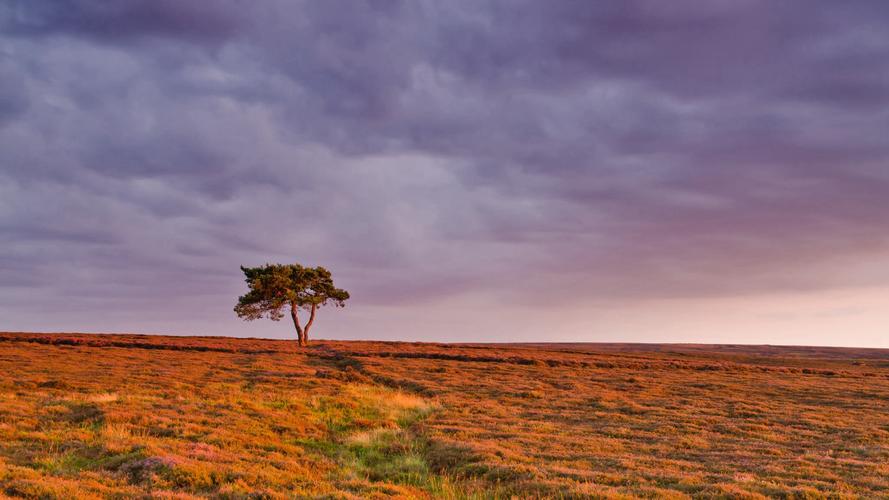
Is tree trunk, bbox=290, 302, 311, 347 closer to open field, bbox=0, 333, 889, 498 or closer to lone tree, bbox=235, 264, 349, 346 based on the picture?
lone tree, bbox=235, 264, 349, 346

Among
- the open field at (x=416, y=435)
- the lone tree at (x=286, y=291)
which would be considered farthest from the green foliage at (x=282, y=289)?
the open field at (x=416, y=435)

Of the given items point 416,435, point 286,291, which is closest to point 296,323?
point 286,291

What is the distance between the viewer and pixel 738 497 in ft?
49.5

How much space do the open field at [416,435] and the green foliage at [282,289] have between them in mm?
37911

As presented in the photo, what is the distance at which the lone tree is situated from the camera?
91.9 metres

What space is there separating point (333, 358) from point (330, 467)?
55939 mm

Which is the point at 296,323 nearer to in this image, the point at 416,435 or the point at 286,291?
the point at 286,291

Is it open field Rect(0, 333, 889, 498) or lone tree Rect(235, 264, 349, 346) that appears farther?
lone tree Rect(235, 264, 349, 346)

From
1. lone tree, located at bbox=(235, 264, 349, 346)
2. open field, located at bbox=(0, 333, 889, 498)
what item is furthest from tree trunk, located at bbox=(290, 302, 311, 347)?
open field, located at bbox=(0, 333, 889, 498)

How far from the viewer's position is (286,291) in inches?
3639

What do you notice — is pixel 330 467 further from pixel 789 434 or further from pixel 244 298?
pixel 244 298

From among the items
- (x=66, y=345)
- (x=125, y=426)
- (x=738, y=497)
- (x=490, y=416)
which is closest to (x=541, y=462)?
(x=738, y=497)

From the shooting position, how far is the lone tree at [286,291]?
302 ft

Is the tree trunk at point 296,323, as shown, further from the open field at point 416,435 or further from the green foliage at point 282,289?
the open field at point 416,435
